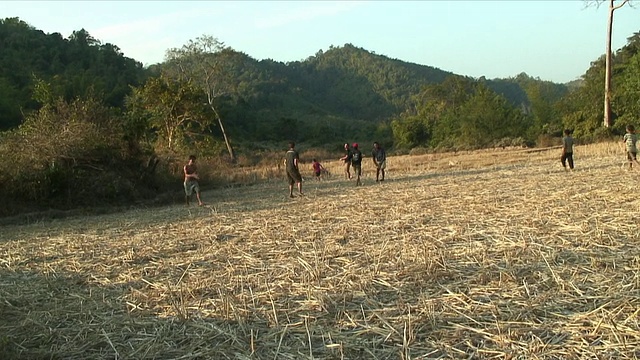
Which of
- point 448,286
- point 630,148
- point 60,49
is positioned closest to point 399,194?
point 630,148

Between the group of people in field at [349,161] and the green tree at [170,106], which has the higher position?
the green tree at [170,106]

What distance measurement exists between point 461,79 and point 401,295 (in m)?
70.0

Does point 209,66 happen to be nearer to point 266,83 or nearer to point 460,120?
point 460,120

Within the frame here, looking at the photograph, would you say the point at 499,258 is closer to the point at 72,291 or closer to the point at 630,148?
the point at 72,291

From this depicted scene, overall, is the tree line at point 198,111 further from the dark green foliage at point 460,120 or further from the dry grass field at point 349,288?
the dry grass field at point 349,288

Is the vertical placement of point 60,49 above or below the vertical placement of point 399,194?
above

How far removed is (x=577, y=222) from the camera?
802cm

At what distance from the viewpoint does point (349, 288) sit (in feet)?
17.9

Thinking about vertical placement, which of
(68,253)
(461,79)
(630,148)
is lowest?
(68,253)

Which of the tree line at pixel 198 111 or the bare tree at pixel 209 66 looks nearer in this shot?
the tree line at pixel 198 111

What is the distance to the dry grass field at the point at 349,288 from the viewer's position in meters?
4.14

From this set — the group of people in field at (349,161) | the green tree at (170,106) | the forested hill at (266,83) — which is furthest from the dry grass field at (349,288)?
the green tree at (170,106)

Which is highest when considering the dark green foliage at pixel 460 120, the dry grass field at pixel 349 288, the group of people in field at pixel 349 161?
the dark green foliage at pixel 460 120

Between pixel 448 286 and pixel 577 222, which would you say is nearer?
pixel 448 286
